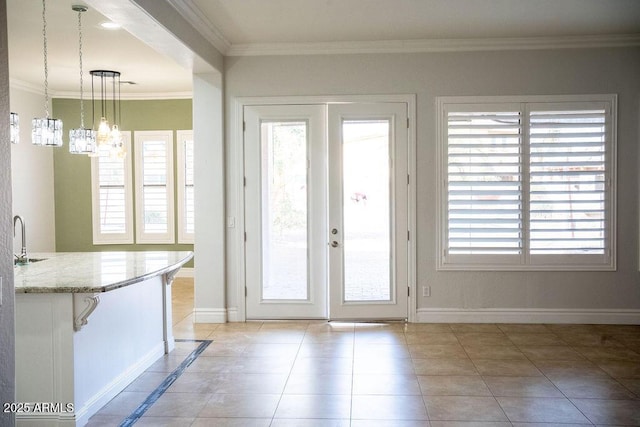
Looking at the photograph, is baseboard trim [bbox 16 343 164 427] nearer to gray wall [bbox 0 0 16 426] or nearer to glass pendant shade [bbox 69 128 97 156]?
gray wall [bbox 0 0 16 426]

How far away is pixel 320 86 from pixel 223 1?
168cm

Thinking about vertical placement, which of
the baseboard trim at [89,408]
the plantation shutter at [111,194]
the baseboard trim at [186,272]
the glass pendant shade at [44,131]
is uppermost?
the glass pendant shade at [44,131]

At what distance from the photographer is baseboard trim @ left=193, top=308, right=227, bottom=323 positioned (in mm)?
6211

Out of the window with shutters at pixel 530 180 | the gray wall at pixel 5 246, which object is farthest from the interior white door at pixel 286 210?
the gray wall at pixel 5 246

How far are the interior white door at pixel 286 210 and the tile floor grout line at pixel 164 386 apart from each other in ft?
3.53

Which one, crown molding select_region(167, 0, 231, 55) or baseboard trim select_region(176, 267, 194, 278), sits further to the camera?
baseboard trim select_region(176, 267, 194, 278)

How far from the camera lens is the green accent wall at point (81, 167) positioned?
906cm

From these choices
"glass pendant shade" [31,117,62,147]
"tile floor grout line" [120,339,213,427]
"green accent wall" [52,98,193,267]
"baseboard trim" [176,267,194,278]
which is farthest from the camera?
"baseboard trim" [176,267,194,278]

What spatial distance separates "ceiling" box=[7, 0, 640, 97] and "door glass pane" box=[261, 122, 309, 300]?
35.0 inches

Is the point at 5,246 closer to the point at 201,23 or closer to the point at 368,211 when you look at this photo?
the point at 201,23

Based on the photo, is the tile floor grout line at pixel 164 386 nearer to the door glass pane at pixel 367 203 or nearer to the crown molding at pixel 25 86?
the door glass pane at pixel 367 203

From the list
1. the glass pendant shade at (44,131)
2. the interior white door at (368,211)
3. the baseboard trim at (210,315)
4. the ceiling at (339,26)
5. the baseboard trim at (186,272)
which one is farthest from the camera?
the baseboard trim at (186,272)

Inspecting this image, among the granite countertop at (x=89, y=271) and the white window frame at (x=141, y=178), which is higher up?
the white window frame at (x=141, y=178)

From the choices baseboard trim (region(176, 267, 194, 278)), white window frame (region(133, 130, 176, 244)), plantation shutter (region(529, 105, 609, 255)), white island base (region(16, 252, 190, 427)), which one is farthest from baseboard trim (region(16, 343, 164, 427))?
baseboard trim (region(176, 267, 194, 278))
